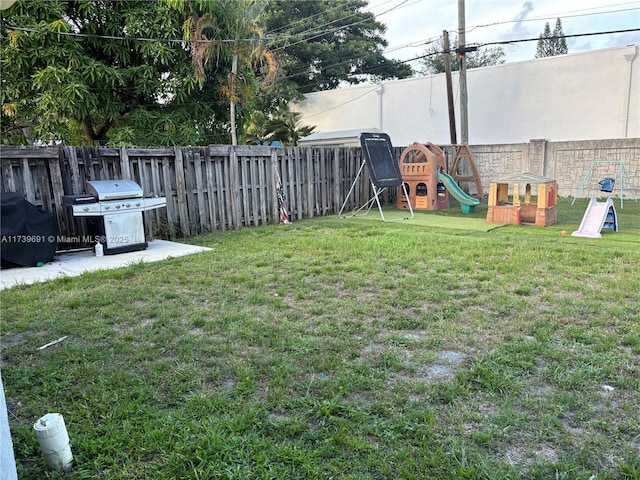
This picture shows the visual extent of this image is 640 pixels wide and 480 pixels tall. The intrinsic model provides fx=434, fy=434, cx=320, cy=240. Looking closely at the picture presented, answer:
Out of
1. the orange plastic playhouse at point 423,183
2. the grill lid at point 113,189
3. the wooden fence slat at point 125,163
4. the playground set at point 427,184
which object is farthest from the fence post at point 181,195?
the orange plastic playhouse at point 423,183

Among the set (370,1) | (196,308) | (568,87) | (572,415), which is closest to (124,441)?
(196,308)

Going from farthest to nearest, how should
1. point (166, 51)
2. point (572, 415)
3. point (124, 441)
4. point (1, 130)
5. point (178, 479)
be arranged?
point (1, 130) < point (166, 51) < point (572, 415) < point (124, 441) < point (178, 479)

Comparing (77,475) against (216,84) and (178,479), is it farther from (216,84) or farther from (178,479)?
(216,84)

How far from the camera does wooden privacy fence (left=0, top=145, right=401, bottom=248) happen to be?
5.45m

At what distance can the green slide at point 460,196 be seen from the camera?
951cm

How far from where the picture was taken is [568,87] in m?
16.0

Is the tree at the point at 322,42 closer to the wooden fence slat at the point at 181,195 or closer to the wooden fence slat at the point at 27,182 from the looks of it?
the wooden fence slat at the point at 181,195

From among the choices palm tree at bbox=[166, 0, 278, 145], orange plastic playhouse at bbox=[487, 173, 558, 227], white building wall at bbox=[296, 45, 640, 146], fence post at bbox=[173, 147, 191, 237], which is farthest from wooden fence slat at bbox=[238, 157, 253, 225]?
white building wall at bbox=[296, 45, 640, 146]

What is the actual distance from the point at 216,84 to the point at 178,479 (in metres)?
12.8

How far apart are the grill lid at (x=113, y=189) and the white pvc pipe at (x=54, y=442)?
166 inches

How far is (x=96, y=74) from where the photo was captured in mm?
11078

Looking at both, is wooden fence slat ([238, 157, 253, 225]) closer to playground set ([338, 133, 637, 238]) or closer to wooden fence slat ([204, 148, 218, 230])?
wooden fence slat ([204, 148, 218, 230])

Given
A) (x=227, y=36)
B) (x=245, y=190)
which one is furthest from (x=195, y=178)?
(x=227, y=36)

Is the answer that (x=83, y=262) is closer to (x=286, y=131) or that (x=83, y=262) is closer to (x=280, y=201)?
(x=280, y=201)
